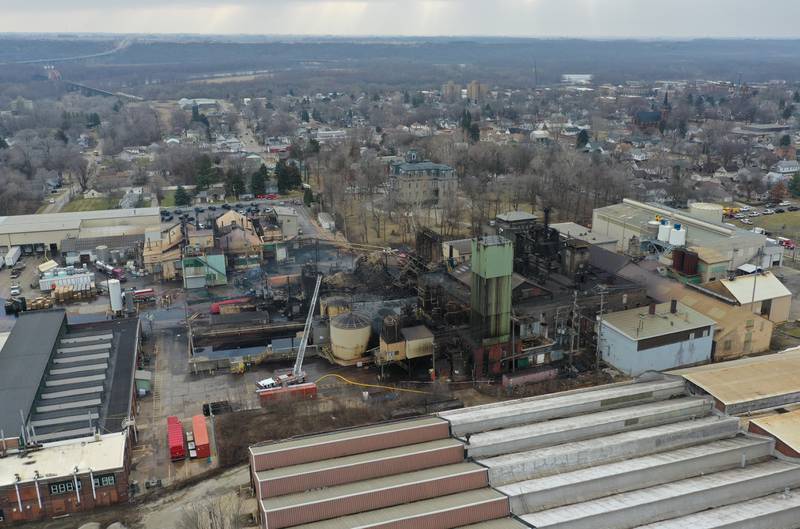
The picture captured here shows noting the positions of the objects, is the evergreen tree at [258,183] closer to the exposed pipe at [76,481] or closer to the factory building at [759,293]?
the factory building at [759,293]

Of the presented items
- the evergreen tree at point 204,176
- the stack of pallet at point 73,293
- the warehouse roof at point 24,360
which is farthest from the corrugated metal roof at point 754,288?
the evergreen tree at point 204,176

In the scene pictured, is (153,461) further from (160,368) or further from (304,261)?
(304,261)

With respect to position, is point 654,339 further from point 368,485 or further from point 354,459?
point 368,485

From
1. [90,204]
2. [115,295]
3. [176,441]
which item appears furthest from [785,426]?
[90,204]

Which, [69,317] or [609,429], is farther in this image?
[69,317]

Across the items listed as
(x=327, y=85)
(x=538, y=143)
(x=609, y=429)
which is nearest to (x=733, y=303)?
(x=609, y=429)

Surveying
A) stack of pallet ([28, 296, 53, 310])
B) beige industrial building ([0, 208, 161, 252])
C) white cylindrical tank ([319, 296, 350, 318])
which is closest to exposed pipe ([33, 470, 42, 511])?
white cylindrical tank ([319, 296, 350, 318])
